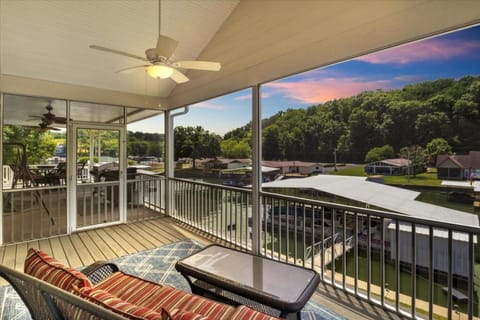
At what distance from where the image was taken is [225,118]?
461cm

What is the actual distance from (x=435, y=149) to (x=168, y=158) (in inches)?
192

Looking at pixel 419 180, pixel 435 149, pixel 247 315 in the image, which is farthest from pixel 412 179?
pixel 247 315

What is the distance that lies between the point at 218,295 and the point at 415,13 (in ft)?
9.46

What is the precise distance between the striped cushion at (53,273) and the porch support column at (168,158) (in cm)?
424

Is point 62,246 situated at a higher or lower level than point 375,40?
lower

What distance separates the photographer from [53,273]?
4.42 ft

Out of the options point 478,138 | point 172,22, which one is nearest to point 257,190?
point 478,138

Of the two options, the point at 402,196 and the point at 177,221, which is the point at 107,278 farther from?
the point at 177,221

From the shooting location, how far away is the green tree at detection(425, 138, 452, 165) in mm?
2188

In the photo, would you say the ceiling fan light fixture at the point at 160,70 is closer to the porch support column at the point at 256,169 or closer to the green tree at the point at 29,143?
the porch support column at the point at 256,169

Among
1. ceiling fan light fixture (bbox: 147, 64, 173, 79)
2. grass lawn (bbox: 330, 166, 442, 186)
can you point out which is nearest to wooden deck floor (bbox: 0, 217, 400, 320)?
grass lawn (bbox: 330, 166, 442, 186)

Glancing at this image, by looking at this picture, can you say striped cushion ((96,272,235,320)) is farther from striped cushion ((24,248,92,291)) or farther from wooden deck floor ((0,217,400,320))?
wooden deck floor ((0,217,400,320))

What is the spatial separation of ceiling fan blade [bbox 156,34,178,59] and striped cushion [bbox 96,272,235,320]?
6.61ft

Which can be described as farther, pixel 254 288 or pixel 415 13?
pixel 415 13
